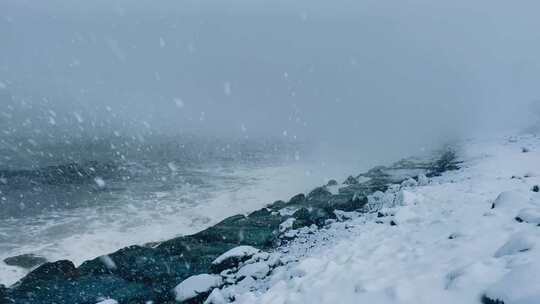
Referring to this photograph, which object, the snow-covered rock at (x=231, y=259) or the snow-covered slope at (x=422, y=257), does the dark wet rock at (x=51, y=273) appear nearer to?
the snow-covered rock at (x=231, y=259)

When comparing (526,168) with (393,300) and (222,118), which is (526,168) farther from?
(222,118)

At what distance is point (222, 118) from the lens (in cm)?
13350

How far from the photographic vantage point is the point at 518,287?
14.6 ft

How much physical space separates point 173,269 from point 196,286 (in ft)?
6.78

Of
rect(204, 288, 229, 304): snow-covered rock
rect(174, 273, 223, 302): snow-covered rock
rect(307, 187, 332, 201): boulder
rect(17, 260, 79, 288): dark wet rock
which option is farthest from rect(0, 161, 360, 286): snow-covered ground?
rect(204, 288, 229, 304): snow-covered rock

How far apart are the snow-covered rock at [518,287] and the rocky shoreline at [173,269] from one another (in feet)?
16.0

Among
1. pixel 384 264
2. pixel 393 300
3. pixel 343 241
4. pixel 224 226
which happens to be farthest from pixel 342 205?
pixel 393 300

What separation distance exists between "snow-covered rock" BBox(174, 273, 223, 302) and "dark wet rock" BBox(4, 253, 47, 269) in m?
7.78

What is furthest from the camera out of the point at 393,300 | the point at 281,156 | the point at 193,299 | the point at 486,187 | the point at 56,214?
the point at 281,156

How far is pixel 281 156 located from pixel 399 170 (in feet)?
79.5

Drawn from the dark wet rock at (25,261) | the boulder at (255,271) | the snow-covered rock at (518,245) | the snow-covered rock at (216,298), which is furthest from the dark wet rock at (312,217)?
the dark wet rock at (25,261)

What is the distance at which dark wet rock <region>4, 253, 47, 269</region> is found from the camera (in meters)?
13.8

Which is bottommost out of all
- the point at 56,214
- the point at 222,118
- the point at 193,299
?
the point at 193,299

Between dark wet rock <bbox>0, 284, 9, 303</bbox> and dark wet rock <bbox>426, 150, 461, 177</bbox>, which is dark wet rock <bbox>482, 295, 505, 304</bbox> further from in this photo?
dark wet rock <bbox>426, 150, 461, 177</bbox>
